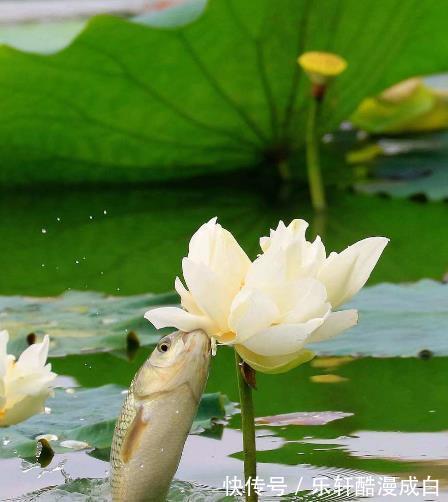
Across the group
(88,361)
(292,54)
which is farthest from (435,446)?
(292,54)

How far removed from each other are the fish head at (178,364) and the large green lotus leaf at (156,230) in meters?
1.06

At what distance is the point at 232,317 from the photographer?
107 cm

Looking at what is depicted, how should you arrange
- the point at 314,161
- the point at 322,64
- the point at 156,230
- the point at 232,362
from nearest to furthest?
the point at 232,362 → the point at 322,64 → the point at 156,230 → the point at 314,161

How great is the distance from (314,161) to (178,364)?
1.82 m

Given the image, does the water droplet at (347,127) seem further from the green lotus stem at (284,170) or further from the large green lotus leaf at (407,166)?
the green lotus stem at (284,170)

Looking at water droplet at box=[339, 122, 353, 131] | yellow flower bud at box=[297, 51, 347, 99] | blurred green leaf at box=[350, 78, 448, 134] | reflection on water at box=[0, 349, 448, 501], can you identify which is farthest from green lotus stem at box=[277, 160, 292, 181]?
reflection on water at box=[0, 349, 448, 501]

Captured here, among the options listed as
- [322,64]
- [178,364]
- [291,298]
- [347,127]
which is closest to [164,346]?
[178,364]

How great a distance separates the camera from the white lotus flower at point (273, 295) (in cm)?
106

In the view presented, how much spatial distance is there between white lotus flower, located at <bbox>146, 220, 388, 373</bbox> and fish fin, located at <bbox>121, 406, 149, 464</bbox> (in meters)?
0.08

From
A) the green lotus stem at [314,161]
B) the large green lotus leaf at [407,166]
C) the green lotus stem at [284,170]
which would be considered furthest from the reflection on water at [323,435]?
the green lotus stem at [284,170]

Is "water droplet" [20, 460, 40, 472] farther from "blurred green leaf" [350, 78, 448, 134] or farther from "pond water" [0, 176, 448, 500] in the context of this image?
"blurred green leaf" [350, 78, 448, 134]

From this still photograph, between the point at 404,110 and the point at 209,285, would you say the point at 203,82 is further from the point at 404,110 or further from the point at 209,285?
the point at 209,285

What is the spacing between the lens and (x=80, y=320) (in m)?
1.89

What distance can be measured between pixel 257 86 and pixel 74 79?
40 cm
